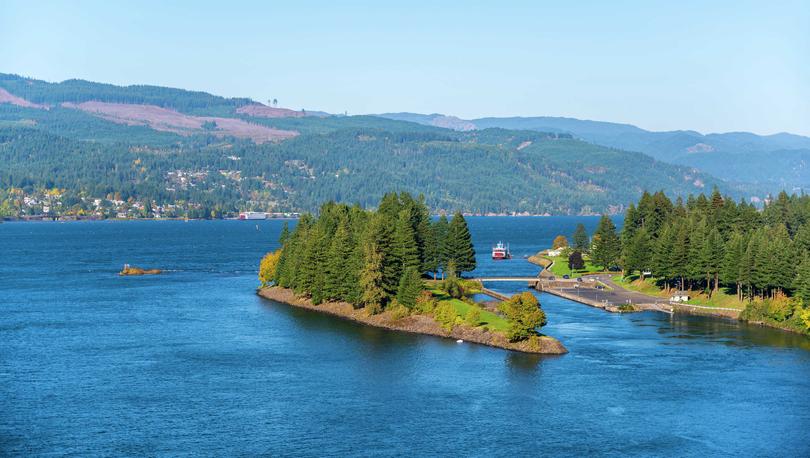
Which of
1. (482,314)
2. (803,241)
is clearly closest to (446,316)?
(482,314)

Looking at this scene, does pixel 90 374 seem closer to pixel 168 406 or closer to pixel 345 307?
pixel 168 406

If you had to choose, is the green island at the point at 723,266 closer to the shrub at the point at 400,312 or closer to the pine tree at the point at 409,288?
the pine tree at the point at 409,288

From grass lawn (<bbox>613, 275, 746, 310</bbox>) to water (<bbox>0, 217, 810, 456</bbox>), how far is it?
1127 centimetres

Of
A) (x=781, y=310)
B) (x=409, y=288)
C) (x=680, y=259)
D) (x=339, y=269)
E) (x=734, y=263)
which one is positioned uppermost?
(x=734, y=263)

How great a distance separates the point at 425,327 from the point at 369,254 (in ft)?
52.4

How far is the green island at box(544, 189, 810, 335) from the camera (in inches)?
5369

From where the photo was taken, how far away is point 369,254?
13938 centimetres

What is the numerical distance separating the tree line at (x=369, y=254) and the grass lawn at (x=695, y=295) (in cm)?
3106

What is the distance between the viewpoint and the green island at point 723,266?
13638cm

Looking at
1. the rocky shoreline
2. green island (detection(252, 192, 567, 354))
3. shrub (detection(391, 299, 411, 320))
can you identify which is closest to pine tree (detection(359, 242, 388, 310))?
green island (detection(252, 192, 567, 354))

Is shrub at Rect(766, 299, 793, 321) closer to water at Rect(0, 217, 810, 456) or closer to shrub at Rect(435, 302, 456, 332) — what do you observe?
water at Rect(0, 217, 810, 456)

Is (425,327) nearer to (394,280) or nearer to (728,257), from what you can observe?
(394,280)

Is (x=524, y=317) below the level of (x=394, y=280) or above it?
below

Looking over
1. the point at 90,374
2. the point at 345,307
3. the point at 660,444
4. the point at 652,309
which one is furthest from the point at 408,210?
the point at 660,444
